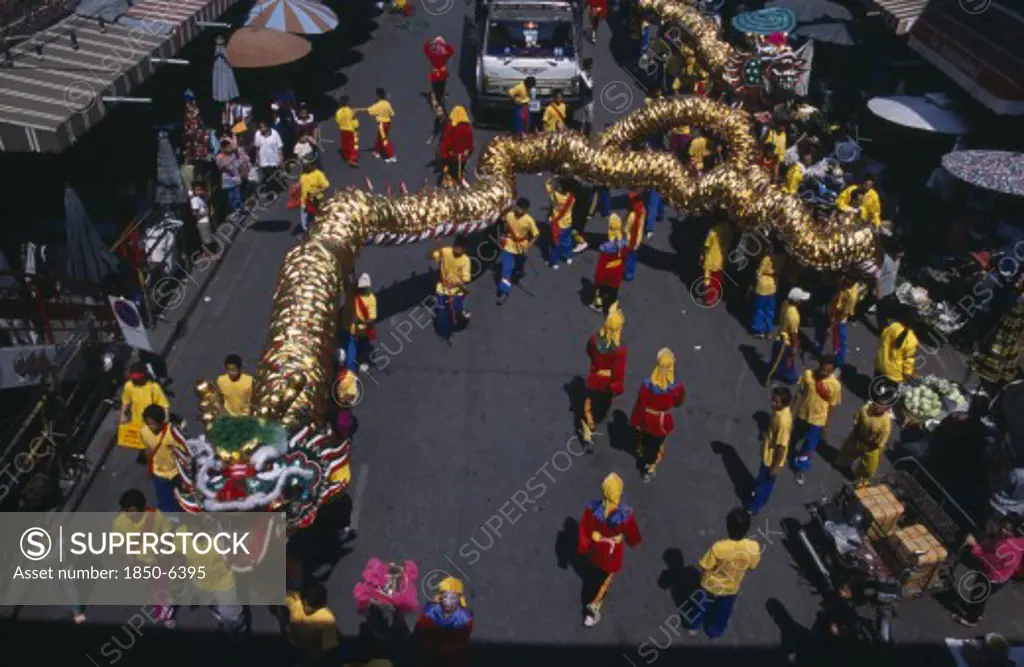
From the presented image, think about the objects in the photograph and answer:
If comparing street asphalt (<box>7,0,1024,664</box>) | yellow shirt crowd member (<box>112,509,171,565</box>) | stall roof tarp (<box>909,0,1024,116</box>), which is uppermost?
stall roof tarp (<box>909,0,1024,116</box>)

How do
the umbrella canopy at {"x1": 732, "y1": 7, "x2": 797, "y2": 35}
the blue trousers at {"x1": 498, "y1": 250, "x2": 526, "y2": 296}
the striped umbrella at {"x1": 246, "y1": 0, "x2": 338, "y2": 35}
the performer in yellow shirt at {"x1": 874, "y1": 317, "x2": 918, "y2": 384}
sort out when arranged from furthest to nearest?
the umbrella canopy at {"x1": 732, "y1": 7, "x2": 797, "y2": 35} → the striped umbrella at {"x1": 246, "y1": 0, "x2": 338, "y2": 35} → the blue trousers at {"x1": 498, "y1": 250, "x2": 526, "y2": 296} → the performer in yellow shirt at {"x1": 874, "y1": 317, "x2": 918, "y2": 384}

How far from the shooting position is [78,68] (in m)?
12.9

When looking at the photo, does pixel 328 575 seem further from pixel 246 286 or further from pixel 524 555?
pixel 246 286

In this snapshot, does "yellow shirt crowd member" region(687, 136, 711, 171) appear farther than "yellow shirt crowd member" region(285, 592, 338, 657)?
Yes

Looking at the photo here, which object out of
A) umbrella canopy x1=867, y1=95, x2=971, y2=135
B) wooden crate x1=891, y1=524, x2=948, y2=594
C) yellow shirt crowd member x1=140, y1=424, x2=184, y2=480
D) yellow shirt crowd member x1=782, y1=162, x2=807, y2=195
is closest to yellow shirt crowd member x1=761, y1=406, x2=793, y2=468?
wooden crate x1=891, y1=524, x2=948, y2=594

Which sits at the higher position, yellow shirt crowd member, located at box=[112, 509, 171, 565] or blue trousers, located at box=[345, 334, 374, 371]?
yellow shirt crowd member, located at box=[112, 509, 171, 565]

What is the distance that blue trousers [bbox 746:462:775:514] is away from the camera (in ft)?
33.6

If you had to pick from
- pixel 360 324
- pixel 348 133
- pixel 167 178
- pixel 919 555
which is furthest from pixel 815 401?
pixel 348 133

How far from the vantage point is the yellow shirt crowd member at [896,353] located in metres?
11.5

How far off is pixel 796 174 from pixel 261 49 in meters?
10.8

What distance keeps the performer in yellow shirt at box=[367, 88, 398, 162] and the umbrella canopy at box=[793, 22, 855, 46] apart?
9.80m

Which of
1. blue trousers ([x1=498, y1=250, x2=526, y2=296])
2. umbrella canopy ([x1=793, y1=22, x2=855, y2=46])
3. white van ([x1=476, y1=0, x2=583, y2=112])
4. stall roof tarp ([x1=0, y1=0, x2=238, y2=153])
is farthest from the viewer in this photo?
umbrella canopy ([x1=793, y1=22, x2=855, y2=46])

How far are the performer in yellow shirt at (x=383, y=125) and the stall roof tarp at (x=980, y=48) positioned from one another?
36.3 ft

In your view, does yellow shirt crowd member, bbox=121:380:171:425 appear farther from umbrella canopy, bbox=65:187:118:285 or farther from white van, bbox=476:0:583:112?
white van, bbox=476:0:583:112
